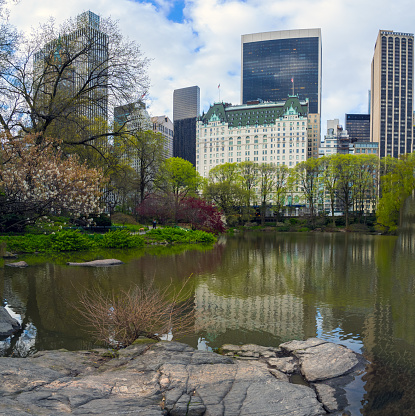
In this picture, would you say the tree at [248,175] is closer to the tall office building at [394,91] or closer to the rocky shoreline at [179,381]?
the rocky shoreline at [179,381]

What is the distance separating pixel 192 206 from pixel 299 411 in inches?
1440

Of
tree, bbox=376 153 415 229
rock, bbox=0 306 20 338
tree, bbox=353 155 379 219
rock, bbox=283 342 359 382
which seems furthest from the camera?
tree, bbox=353 155 379 219

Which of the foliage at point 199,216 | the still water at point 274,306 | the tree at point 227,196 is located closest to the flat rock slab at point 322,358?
the still water at point 274,306

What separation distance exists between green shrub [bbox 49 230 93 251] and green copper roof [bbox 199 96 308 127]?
106 m

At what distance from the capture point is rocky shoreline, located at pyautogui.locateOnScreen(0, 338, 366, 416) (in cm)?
421

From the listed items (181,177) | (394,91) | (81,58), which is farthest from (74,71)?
(394,91)

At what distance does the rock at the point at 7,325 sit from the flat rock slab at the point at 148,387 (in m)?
2.41

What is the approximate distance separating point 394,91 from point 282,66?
5244 cm

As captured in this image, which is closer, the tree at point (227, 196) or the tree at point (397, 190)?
the tree at point (397, 190)

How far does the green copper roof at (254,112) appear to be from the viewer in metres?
119

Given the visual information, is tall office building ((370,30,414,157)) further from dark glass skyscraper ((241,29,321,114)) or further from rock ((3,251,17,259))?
rock ((3,251,17,259))

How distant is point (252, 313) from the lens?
31.3ft

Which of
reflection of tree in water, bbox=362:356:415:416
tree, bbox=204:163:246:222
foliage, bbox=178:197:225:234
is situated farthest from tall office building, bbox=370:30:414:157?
reflection of tree in water, bbox=362:356:415:416

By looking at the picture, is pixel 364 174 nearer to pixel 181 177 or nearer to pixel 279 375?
pixel 181 177
